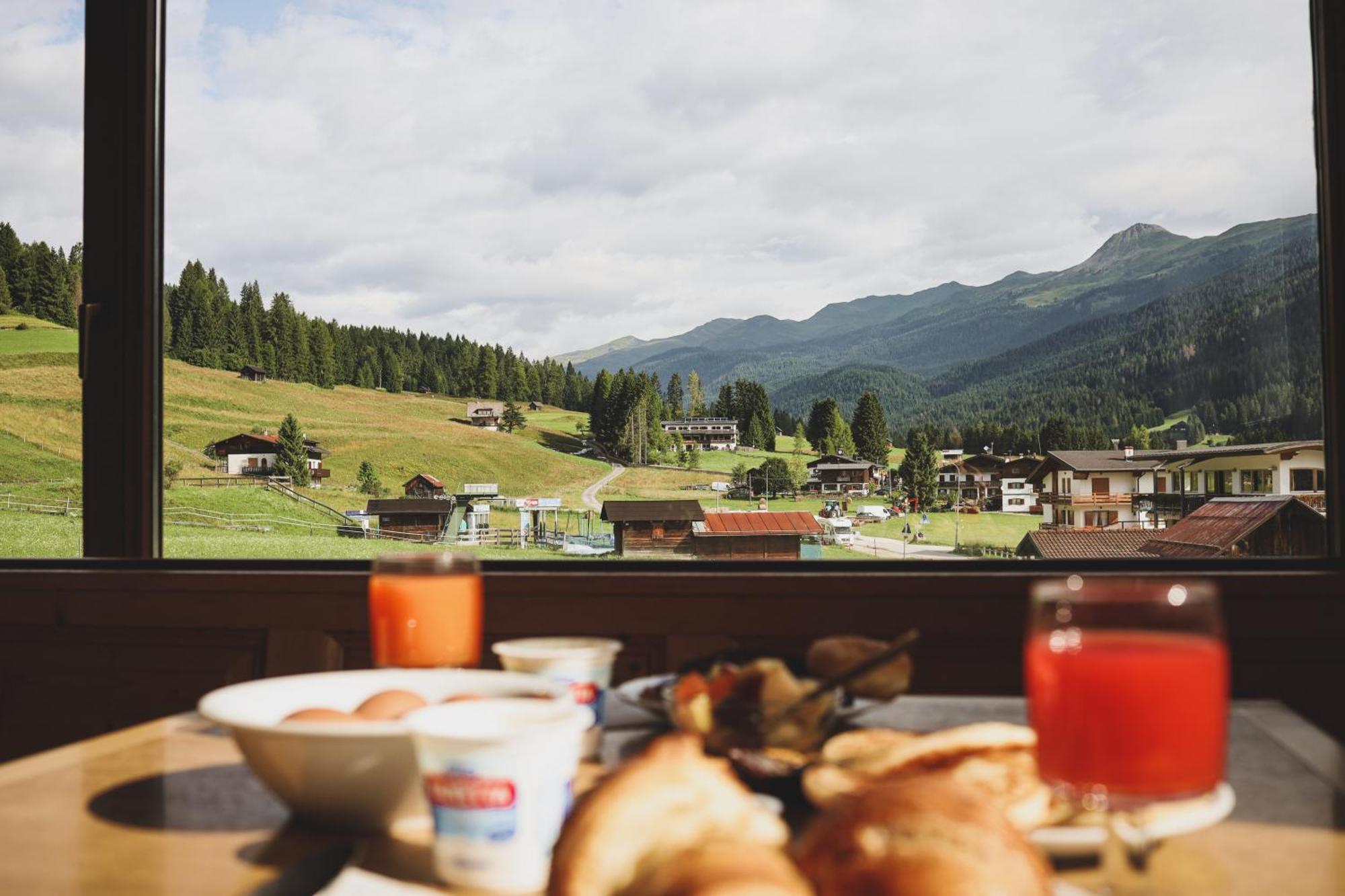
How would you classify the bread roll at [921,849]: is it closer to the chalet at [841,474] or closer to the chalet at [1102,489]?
the chalet at [1102,489]

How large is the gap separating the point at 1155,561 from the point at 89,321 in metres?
2.11

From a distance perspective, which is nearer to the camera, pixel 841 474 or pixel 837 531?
pixel 837 531

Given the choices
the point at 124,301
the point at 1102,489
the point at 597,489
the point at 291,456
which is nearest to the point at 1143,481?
the point at 1102,489

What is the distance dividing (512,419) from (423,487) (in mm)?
305

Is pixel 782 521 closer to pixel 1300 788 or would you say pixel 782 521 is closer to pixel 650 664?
pixel 650 664

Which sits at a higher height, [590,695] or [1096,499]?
[1096,499]

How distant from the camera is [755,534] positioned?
2299mm

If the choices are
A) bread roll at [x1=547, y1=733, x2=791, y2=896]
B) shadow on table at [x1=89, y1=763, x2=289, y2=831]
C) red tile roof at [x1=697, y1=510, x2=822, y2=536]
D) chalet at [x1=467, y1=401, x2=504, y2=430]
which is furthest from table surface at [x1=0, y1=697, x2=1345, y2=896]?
chalet at [x1=467, y1=401, x2=504, y2=430]

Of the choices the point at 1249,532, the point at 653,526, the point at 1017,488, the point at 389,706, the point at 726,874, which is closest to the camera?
the point at 726,874

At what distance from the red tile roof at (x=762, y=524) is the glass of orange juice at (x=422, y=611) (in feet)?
4.19

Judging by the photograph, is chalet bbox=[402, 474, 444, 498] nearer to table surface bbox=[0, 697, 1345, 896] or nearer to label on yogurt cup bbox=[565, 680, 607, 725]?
table surface bbox=[0, 697, 1345, 896]

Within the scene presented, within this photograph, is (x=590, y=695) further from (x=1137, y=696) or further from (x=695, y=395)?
(x=695, y=395)

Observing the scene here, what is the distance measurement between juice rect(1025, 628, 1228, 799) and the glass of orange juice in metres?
0.61

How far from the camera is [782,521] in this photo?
2.35 meters
